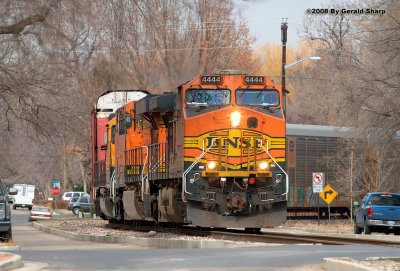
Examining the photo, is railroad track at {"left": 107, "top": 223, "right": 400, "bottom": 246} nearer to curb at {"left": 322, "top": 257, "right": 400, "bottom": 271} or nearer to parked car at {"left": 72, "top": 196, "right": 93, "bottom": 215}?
curb at {"left": 322, "top": 257, "right": 400, "bottom": 271}

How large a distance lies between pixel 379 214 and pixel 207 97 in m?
10.7

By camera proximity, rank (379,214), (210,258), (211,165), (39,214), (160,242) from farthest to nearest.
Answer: (39,214) < (379,214) < (211,165) < (160,242) < (210,258)

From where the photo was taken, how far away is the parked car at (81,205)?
237 ft

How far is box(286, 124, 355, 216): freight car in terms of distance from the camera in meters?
43.0

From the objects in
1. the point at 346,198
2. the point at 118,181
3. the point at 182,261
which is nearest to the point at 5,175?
the point at 346,198

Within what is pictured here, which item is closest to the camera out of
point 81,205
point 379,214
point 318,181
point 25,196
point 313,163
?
point 379,214

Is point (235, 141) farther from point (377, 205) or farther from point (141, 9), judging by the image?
point (377, 205)

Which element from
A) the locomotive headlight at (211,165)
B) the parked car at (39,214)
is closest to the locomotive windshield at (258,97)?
the locomotive headlight at (211,165)

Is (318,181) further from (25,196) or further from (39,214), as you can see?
(25,196)

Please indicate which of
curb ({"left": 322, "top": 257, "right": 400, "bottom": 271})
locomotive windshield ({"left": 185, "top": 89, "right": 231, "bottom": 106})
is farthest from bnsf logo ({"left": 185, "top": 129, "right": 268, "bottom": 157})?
curb ({"left": 322, "top": 257, "right": 400, "bottom": 271})

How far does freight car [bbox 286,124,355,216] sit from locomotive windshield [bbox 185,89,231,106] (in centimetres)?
1650

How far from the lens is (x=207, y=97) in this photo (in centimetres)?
2605

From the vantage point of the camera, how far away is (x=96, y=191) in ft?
131

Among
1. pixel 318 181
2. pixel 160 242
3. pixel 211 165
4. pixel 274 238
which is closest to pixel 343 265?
pixel 274 238
